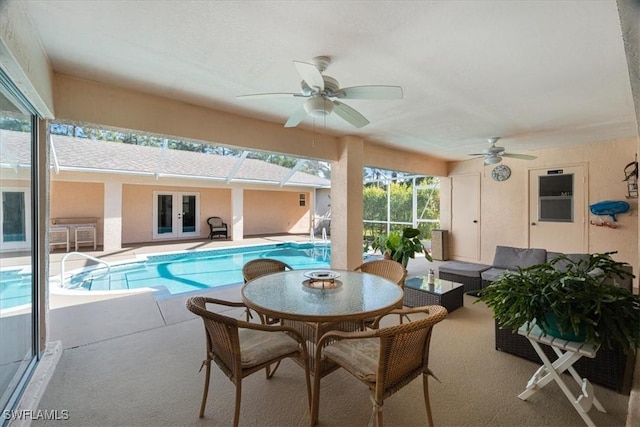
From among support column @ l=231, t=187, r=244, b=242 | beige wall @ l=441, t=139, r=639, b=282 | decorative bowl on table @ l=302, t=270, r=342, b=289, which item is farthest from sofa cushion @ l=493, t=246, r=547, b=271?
support column @ l=231, t=187, r=244, b=242

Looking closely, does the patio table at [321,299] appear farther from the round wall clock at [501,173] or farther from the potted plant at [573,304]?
the round wall clock at [501,173]

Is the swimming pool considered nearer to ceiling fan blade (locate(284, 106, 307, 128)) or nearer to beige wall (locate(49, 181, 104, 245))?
beige wall (locate(49, 181, 104, 245))

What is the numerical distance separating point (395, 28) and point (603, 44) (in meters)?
1.57

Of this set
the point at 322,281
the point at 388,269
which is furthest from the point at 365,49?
the point at 388,269

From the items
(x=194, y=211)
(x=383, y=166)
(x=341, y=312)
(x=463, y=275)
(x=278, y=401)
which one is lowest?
(x=278, y=401)

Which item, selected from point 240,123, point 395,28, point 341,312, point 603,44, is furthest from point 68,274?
point 603,44

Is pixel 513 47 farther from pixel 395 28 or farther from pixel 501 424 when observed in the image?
pixel 501 424

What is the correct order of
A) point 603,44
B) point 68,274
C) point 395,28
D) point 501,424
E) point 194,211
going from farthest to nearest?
point 194,211
point 68,274
point 603,44
point 395,28
point 501,424

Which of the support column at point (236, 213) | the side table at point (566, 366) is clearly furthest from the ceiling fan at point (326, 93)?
the support column at point (236, 213)

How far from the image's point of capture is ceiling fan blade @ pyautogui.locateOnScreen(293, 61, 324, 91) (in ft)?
6.06

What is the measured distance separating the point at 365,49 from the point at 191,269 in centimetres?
643

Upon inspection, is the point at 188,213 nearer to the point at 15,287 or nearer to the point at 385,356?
the point at 15,287

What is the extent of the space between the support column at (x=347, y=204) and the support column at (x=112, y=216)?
21.6 feet

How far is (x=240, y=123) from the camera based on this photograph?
12.6 ft
